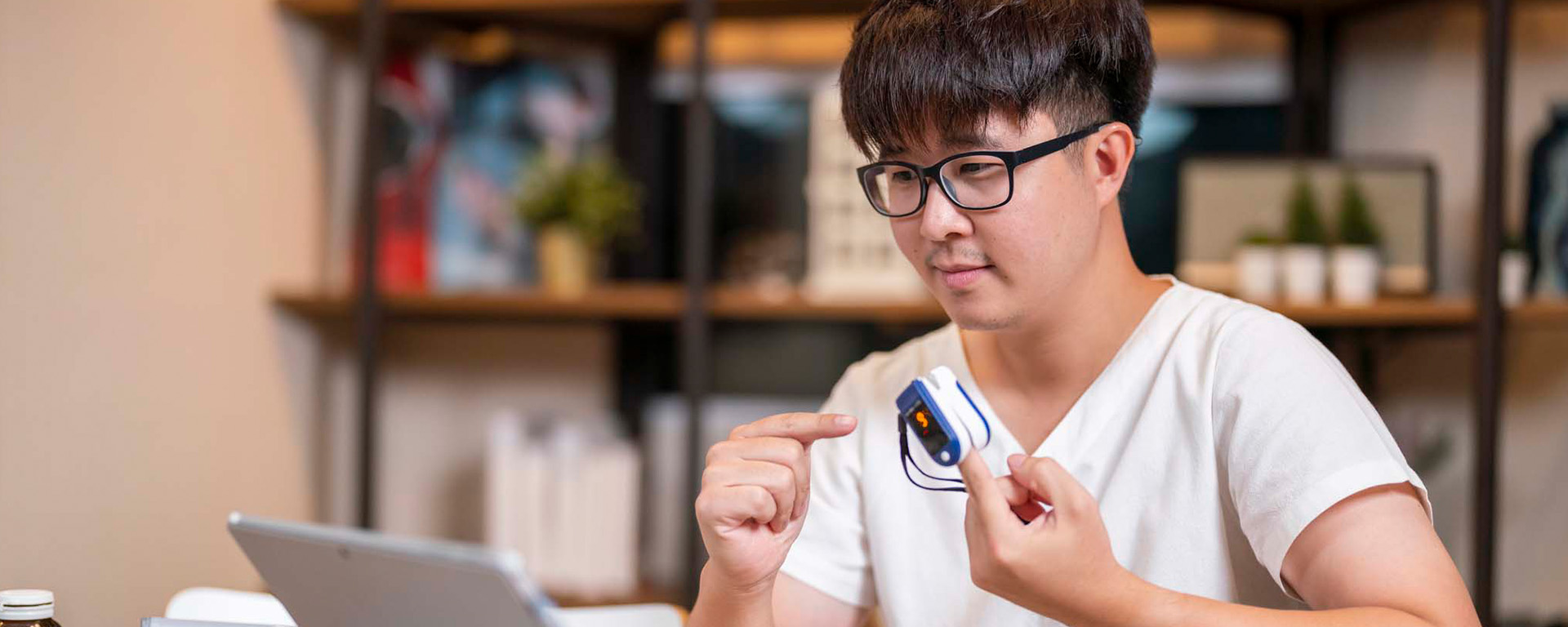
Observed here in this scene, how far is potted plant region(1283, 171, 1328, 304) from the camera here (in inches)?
78.7

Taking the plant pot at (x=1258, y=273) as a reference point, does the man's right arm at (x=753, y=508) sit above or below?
below

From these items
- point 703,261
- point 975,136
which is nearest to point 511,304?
point 703,261

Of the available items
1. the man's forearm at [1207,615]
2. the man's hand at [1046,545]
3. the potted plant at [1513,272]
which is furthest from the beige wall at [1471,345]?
the man's hand at [1046,545]

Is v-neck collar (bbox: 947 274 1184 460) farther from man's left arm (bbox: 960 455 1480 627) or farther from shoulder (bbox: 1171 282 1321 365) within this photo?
man's left arm (bbox: 960 455 1480 627)

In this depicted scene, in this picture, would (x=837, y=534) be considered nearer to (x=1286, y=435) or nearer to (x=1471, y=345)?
(x=1286, y=435)

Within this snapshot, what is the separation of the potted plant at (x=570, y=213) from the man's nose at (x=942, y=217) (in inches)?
49.6

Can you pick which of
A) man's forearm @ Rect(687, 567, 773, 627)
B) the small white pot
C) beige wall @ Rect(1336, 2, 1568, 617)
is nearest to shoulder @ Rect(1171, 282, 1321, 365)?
man's forearm @ Rect(687, 567, 773, 627)

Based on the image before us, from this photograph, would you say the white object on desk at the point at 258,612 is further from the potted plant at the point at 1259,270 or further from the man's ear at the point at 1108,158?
the potted plant at the point at 1259,270

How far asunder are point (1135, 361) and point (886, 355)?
307 mm

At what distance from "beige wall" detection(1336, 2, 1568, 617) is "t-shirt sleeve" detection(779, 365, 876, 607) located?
1356mm

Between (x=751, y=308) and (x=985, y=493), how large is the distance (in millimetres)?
1233

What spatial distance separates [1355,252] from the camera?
1.99 meters

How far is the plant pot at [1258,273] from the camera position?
2.02 metres

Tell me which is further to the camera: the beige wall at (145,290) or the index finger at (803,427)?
the beige wall at (145,290)
